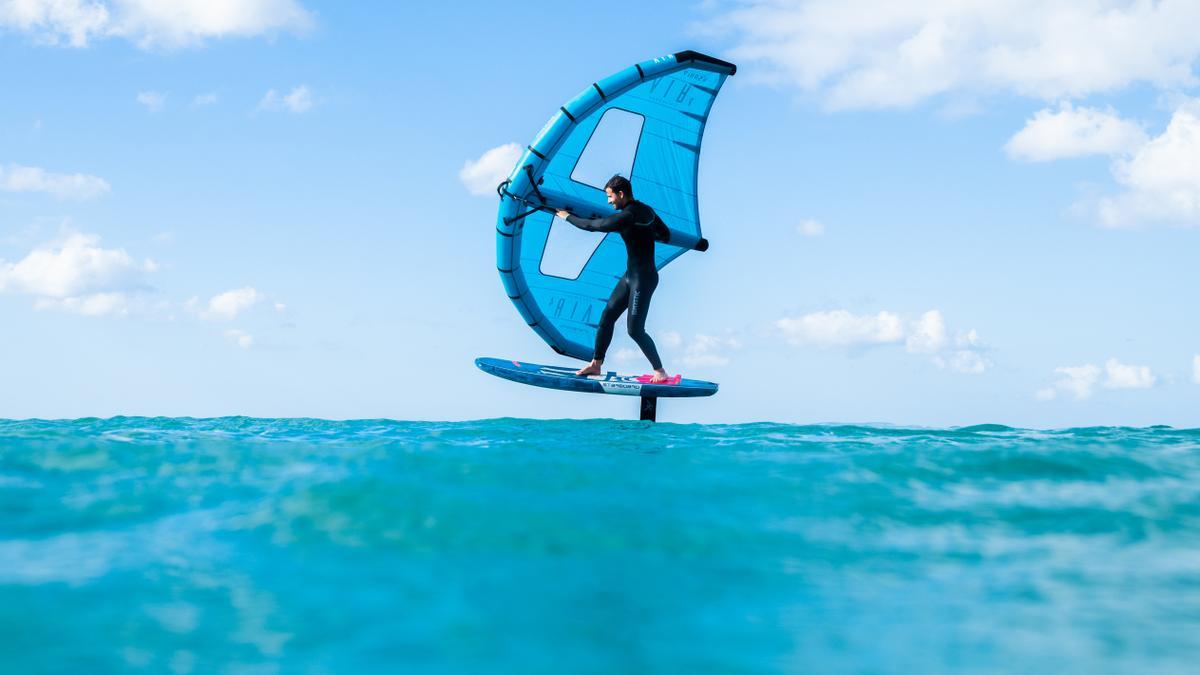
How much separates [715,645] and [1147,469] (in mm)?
3927

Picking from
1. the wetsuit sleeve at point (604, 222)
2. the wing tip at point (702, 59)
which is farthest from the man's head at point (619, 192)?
the wing tip at point (702, 59)

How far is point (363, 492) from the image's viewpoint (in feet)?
14.7

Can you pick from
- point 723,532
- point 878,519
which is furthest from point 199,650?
point 878,519

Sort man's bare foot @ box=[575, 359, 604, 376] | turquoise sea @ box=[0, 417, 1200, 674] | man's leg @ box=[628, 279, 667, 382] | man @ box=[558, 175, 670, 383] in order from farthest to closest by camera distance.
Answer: man's bare foot @ box=[575, 359, 604, 376] < man's leg @ box=[628, 279, 667, 382] < man @ box=[558, 175, 670, 383] < turquoise sea @ box=[0, 417, 1200, 674]

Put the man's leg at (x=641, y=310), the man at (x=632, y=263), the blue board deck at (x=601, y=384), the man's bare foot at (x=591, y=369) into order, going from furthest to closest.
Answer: the man's bare foot at (x=591, y=369), the blue board deck at (x=601, y=384), the man's leg at (x=641, y=310), the man at (x=632, y=263)

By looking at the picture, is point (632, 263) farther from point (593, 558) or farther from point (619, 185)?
point (593, 558)

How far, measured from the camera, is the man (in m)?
8.61

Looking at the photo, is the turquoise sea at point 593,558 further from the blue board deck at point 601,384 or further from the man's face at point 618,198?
the man's face at point 618,198

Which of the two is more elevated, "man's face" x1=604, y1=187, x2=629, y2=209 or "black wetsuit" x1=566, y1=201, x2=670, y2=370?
"man's face" x1=604, y1=187, x2=629, y2=209

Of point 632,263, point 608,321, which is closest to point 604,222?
point 632,263

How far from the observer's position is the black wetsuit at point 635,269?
8.59 meters

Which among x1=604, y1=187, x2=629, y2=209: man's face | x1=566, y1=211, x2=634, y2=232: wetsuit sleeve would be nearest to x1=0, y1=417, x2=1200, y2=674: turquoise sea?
x1=566, y1=211, x2=634, y2=232: wetsuit sleeve

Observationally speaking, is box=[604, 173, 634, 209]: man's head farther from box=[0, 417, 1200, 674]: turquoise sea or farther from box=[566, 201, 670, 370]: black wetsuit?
box=[0, 417, 1200, 674]: turquoise sea

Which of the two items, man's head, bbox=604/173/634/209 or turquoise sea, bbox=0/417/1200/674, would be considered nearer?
turquoise sea, bbox=0/417/1200/674
